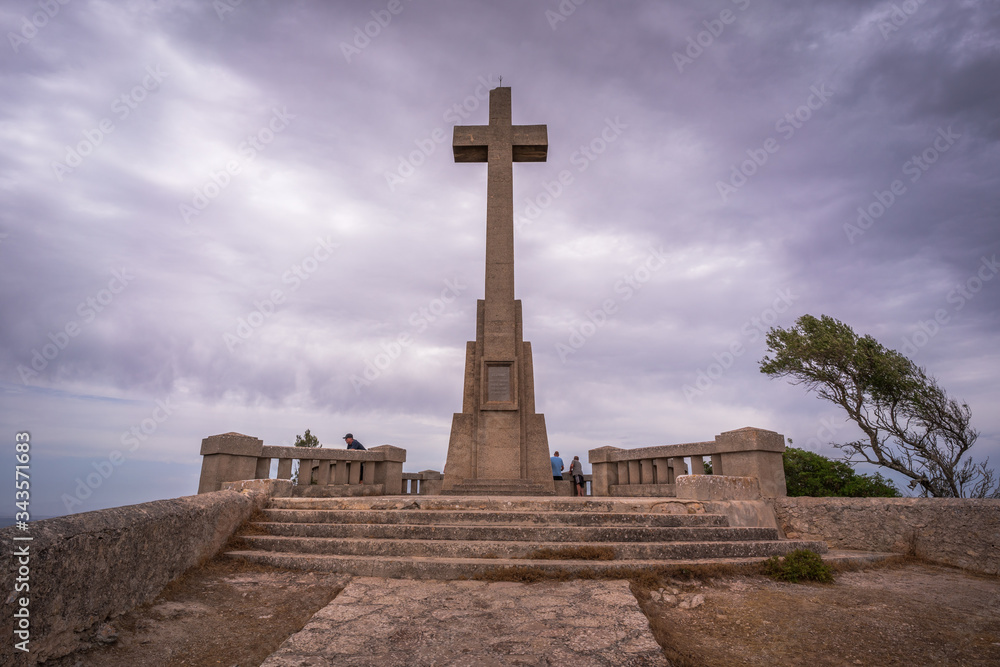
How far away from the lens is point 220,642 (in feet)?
13.3

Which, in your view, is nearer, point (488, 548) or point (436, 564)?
point (436, 564)

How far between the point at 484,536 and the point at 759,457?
4981 mm

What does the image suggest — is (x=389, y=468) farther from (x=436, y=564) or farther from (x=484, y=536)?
(x=436, y=564)

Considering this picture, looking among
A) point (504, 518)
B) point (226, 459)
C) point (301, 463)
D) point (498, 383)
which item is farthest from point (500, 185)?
point (504, 518)

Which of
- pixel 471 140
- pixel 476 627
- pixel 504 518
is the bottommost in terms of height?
pixel 476 627

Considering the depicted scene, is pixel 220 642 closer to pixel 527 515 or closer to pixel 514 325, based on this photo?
pixel 527 515

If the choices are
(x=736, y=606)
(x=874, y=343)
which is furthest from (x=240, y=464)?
(x=874, y=343)

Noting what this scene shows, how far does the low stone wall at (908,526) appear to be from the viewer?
19.5 feet

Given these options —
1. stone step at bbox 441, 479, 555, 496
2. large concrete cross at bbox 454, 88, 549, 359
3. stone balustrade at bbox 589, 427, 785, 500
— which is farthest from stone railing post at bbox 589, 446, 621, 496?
large concrete cross at bbox 454, 88, 549, 359

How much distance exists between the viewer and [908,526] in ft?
21.8

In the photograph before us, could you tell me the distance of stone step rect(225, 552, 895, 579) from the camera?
5.22m

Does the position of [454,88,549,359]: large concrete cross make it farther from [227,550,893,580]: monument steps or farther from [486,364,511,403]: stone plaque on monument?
[227,550,893,580]: monument steps

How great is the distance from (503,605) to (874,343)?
1597 cm

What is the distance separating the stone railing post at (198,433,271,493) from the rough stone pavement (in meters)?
6.37
